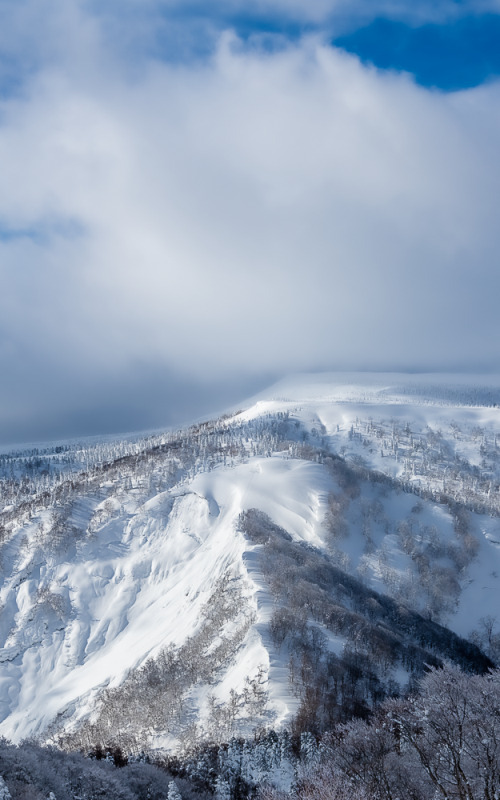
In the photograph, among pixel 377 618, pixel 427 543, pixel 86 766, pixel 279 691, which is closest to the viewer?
pixel 86 766

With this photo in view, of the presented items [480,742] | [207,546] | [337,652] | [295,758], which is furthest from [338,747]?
[207,546]

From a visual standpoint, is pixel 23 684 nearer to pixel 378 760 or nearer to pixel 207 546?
pixel 207 546

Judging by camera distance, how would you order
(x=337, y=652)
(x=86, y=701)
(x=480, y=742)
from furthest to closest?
(x=86, y=701) < (x=337, y=652) < (x=480, y=742)

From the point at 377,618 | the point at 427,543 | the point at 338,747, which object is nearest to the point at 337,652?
the point at 377,618

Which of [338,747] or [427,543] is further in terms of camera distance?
[427,543]

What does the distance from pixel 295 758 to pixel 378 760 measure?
29.7 metres

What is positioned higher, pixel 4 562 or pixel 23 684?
pixel 4 562

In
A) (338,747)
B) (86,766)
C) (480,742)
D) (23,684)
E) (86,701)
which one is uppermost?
(480,742)

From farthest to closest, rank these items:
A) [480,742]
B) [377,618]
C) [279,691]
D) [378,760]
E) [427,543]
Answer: [427,543]
[377,618]
[279,691]
[378,760]
[480,742]

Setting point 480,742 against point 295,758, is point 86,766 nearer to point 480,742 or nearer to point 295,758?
point 295,758

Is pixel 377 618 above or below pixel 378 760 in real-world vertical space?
below

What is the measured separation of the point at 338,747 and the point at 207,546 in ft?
398

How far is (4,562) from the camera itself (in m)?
177

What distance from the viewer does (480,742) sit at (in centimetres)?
3328
